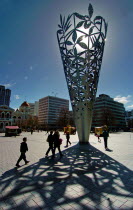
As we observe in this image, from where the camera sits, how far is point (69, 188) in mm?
3697

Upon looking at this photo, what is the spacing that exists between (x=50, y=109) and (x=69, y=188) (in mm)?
104470

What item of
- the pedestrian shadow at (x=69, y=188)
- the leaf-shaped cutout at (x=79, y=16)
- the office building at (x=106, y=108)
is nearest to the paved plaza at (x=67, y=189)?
the pedestrian shadow at (x=69, y=188)

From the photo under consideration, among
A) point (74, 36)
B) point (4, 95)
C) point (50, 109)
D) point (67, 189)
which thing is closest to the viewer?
point (67, 189)

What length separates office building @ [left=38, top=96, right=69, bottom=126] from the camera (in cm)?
10579

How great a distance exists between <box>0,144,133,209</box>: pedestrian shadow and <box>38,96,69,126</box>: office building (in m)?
98.3

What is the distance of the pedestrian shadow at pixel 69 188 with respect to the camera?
9.70 ft

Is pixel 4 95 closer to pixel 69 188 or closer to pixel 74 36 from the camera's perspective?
pixel 74 36

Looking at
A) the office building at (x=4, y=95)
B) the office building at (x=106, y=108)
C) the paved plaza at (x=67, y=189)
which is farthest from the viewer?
the office building at (x=4, y=95)

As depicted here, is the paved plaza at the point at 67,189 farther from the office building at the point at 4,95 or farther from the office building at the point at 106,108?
the office building at the point at 4,95

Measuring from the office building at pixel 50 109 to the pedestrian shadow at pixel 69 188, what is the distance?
9831cm

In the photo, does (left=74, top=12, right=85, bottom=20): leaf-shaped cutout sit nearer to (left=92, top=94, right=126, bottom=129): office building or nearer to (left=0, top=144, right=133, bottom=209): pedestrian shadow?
(left=0, top=144, right=133, bottom=209): pedestrian shadow

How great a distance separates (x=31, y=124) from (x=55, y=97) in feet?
167

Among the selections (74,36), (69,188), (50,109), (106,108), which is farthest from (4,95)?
(69,188)

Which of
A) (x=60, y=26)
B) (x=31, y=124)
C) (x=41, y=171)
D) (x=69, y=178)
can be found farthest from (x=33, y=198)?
(x=31, y=124)
